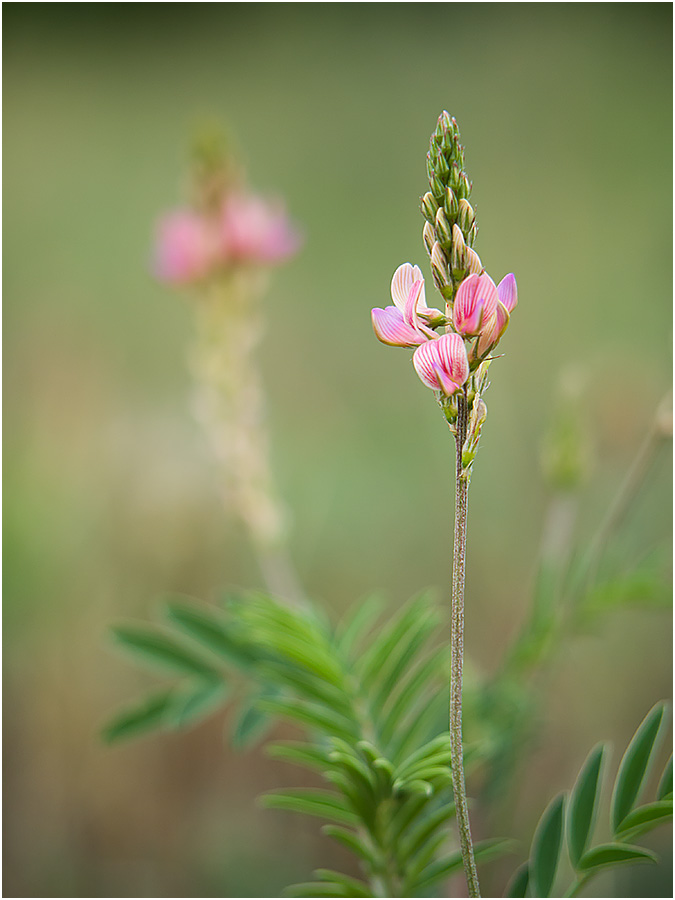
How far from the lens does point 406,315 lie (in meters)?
0.27

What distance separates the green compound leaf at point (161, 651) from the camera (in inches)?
19.0

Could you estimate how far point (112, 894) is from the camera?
743mm

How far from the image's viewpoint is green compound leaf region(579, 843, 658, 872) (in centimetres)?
30

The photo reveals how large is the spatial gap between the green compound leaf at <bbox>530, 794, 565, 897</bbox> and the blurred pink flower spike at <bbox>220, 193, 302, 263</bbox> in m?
0.53

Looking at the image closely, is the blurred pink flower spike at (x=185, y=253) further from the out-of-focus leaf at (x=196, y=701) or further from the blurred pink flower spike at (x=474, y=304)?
the blurred pink flower spike at (x=474, y=304)

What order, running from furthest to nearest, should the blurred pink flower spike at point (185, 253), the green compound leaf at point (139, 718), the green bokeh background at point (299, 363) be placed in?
1. the green bokeh background at point (299, 363)
2. the blurred pink flower spike at point (185, 253)
3. the green compound leaf at point (139, 718)

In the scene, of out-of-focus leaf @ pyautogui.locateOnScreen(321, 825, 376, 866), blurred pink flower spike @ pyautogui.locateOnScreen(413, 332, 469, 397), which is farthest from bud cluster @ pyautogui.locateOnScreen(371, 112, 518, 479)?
out-of-focus leaf @ pyautogui.locateOnScreen(321, 825, 376, 866)

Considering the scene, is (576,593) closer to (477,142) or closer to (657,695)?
(657,695)

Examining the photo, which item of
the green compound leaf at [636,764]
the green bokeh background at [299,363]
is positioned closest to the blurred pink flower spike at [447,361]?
the green compound leaf at [636,764]

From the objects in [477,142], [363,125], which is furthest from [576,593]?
[363,125]

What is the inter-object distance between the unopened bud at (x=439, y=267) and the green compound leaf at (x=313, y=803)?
0.23m

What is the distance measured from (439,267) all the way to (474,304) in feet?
0.06

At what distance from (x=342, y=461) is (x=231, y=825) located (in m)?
0.76

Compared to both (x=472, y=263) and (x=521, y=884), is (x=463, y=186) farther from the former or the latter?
(x=521, y=884)
